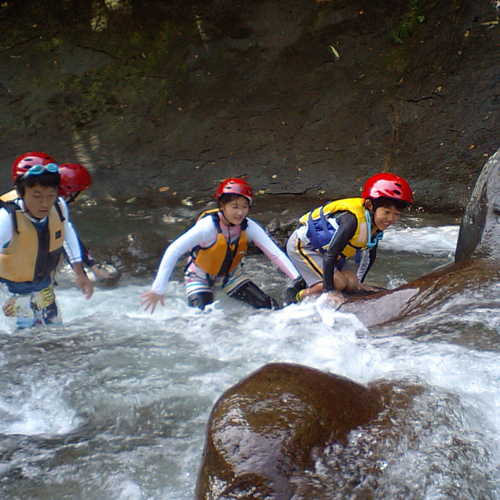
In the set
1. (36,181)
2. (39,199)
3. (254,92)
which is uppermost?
(254,92)

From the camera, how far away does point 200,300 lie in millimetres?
4434

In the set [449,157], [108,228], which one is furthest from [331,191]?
[108,228]

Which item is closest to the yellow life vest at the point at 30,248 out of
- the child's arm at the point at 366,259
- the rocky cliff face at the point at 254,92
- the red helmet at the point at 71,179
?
the red helmet at the point at 71,179

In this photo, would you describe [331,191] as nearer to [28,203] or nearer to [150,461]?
[28,203]

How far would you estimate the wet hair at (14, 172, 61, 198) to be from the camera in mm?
3534

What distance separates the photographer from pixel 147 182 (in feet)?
29.8

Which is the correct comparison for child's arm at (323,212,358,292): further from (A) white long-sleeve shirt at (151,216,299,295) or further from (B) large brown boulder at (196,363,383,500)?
(B) large brown boulder at (196,363,383,500)

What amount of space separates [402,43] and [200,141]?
389 cm

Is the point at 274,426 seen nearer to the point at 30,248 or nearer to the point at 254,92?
the point at 30,248

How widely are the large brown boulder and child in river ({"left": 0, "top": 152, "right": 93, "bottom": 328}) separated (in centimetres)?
215

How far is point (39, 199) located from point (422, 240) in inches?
189

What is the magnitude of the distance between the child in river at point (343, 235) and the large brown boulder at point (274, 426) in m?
1.94

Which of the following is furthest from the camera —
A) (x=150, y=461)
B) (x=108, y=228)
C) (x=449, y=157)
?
(x=449, y=157)

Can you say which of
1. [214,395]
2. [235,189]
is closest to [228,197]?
[235,189]
